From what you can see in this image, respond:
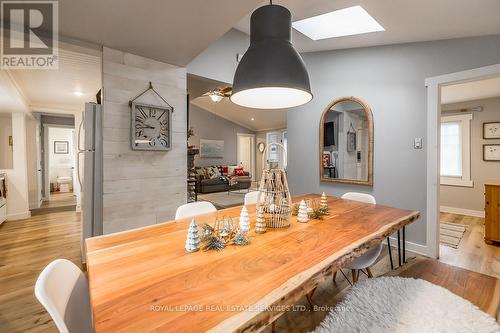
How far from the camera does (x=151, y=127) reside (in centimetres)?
253

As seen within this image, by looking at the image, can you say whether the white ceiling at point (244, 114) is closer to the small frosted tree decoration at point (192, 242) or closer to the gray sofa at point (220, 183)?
the gray sofa at point (220, 183)

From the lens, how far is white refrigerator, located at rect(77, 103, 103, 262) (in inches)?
88.9

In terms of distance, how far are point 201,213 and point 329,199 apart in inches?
51.1

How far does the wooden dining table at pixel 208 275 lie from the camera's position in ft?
2.15

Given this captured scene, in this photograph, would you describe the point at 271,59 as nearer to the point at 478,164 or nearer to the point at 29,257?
the point at 29,257

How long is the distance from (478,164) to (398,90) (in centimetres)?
312

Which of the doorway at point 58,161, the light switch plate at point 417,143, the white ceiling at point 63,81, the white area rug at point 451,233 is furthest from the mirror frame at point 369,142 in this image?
the doorway at point 58,161

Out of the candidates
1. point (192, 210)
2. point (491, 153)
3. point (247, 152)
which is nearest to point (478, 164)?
point (491, 153)

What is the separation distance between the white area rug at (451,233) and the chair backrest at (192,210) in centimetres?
330

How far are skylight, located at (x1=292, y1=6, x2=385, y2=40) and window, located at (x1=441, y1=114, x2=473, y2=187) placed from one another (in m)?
3.53

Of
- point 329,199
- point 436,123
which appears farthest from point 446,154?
point 329,199

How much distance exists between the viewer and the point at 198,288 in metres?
0.79

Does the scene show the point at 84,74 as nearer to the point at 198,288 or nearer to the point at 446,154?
the point at 198,288

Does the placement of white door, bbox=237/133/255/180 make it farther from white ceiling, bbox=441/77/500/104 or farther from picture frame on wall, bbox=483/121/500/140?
picture frame on wall, bbox=483/121/500/140
